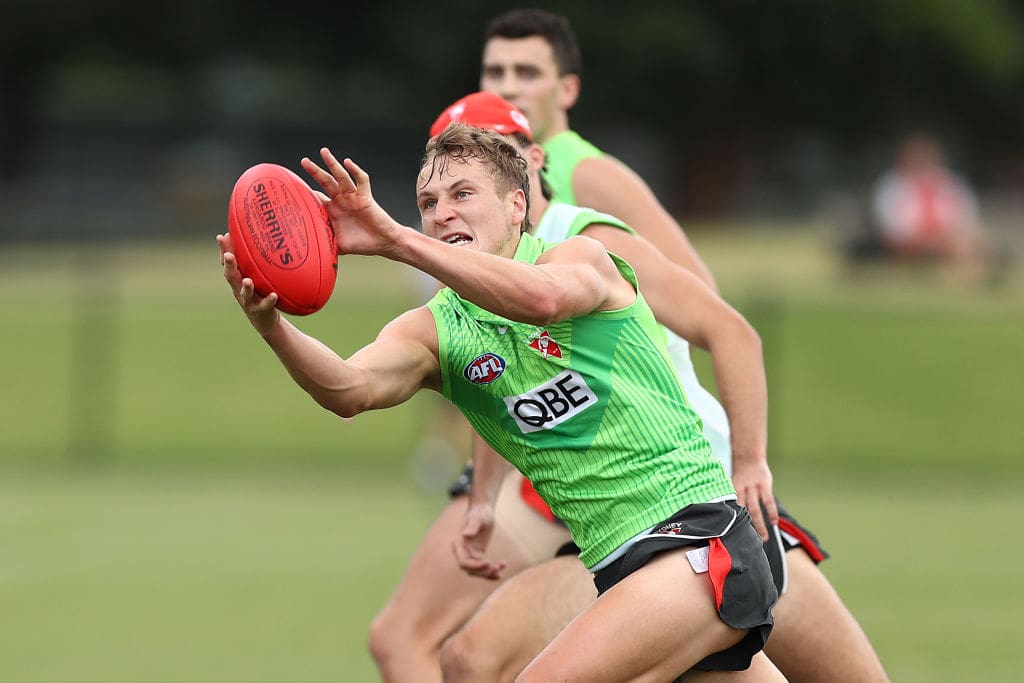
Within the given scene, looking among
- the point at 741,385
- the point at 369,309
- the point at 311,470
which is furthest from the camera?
the point at 369,309

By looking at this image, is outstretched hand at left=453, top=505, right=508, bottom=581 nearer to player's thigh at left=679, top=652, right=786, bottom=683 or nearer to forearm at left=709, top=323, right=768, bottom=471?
forearm at left=709, top=323, right=768, bottom=471

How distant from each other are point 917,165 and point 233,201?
18650 mm

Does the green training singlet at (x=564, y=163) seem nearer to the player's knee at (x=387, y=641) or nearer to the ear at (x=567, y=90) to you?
the ear at (x=567, y=90)

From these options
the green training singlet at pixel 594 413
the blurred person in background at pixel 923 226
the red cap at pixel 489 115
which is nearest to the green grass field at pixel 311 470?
the blurred person in background at pixel 923 226

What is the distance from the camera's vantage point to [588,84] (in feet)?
99.6

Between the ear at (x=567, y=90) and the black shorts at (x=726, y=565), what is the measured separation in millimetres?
2441

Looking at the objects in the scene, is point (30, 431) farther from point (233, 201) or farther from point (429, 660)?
point (233, 201)

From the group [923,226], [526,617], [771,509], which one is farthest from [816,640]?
[923,226]

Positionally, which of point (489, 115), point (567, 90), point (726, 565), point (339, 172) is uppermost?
point (567, 90)

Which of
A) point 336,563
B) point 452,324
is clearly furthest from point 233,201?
point 336,563

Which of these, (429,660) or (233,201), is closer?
(233,201)

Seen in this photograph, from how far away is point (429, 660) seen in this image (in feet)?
18.7

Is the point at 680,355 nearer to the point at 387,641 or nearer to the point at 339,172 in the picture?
the point at 387,641

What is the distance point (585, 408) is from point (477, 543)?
4.18ft
